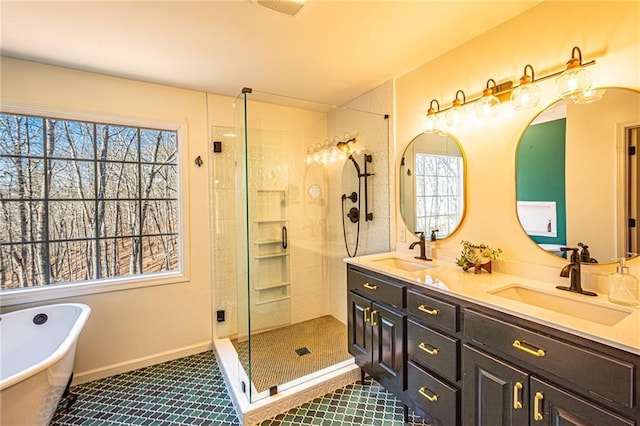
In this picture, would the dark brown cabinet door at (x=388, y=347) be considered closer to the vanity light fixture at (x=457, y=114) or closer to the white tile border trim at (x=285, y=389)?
the white tile border trim at (x=285, y=389)

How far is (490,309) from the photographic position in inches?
53.6

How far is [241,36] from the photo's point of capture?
1.92 m

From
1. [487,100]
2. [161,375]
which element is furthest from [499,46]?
[161,375]

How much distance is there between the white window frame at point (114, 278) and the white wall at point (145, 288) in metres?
0.02

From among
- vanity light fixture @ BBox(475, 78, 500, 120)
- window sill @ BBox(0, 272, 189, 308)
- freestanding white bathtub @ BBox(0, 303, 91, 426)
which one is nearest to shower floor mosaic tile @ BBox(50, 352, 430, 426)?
freestanding white bathtub @ BBox(0, 303, 91, 426)

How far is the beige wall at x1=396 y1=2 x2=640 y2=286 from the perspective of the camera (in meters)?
1.38

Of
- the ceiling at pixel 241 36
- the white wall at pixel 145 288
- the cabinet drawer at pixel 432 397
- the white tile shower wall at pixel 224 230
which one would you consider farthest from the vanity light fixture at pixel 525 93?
the white wall at pixel 145 288

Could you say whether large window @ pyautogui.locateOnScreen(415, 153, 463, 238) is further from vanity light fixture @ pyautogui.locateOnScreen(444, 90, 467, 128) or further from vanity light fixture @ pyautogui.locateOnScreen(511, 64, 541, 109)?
vanity light fixture @ pyautogui.locateOnScreen(511, 64, 541, 109)

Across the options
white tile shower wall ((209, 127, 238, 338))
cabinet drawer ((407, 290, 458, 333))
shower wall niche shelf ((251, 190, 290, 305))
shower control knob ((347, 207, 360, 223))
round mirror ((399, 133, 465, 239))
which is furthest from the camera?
shower control knob ((347, 207, 360, 223))

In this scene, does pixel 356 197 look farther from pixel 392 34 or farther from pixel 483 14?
pixel 483 14

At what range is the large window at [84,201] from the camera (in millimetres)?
2281

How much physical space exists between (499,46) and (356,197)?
5.52 feet

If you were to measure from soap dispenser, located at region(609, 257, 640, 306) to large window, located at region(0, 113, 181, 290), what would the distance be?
3105 mm

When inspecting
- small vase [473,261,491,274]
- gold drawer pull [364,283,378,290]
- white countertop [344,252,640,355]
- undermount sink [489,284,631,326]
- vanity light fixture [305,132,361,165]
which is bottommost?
gold drawer pull [364,283,378,290]
